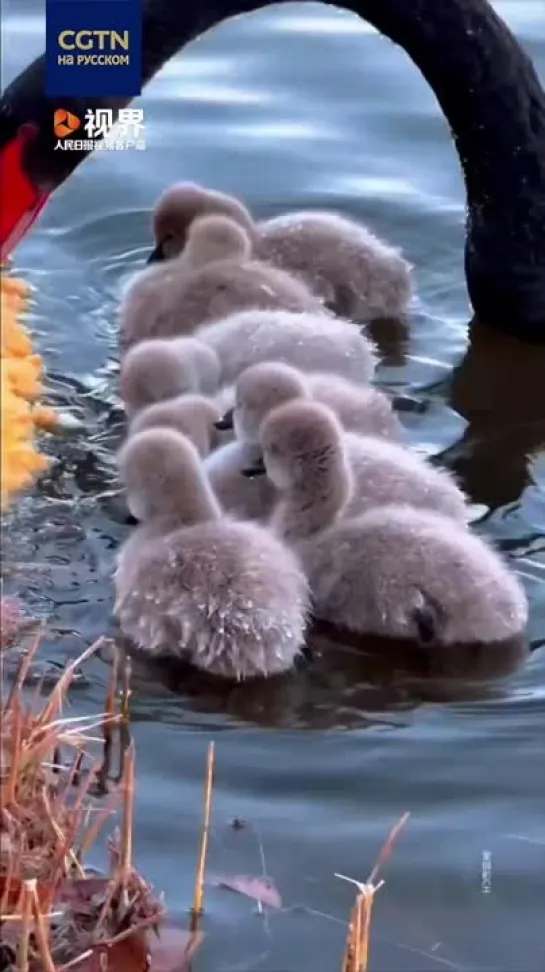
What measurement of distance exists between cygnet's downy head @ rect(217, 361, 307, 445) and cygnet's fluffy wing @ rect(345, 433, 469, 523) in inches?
7.0

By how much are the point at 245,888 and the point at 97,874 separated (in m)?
0.25

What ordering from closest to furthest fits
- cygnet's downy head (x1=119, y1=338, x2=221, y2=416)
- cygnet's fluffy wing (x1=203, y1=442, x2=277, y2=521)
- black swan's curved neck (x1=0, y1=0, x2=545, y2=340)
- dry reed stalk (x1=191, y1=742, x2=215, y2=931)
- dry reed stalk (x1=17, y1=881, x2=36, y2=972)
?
dry reed stalk (x1=17, y1=881, x2=36, y2=972) < dry reed stalk (x1=191, y1=742, x2=215, y2=931) < cygnet's fluffy wing (x1=203, y1=442, x2=277, y2=521) < cygnet's downy head (x1=119, y1=338, x2=221, y2=416) < black swan's curved neck (x1=0, y1=0, x2=545, y2=340)

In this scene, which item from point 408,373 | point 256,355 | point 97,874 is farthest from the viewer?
point 408,373

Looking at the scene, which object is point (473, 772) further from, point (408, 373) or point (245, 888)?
point (408, 373)

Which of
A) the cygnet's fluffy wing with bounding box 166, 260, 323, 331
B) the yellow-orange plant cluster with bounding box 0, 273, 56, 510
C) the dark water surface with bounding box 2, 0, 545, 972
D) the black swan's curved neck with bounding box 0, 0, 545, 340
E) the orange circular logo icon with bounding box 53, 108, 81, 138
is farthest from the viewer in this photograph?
the black swan's curved neck with bounding box 0, 0, 545, 340

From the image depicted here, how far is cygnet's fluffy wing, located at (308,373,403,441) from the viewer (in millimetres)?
4371

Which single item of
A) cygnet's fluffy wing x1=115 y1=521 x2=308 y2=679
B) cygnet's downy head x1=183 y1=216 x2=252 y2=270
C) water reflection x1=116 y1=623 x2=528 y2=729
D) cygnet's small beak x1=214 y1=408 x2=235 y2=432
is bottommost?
water reflection x1=116 y1=623 x2=528 y2=729

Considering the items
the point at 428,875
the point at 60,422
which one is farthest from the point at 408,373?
the point at 428,875

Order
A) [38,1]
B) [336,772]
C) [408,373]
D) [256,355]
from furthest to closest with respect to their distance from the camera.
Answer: [38,1] < [408,373] < [256,355] < [336,772]

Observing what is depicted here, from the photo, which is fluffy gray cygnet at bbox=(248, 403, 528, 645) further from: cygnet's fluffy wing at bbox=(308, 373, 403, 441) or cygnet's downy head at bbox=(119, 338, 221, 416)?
cygnet's downy head at bbox=(119, 338, 221, 416)

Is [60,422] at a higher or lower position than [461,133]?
lower

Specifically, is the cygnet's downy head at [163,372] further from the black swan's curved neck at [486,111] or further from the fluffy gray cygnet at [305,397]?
the black swan's curved neck at [486,111]

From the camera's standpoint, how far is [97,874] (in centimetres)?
298

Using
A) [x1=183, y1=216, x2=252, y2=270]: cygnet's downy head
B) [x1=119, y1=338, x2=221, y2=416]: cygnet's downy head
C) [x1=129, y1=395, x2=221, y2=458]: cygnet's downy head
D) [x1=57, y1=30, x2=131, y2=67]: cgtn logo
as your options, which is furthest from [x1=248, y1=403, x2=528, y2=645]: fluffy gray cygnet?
[x1=57, y1=30, x2=131, y2=67]: cgtn logo
